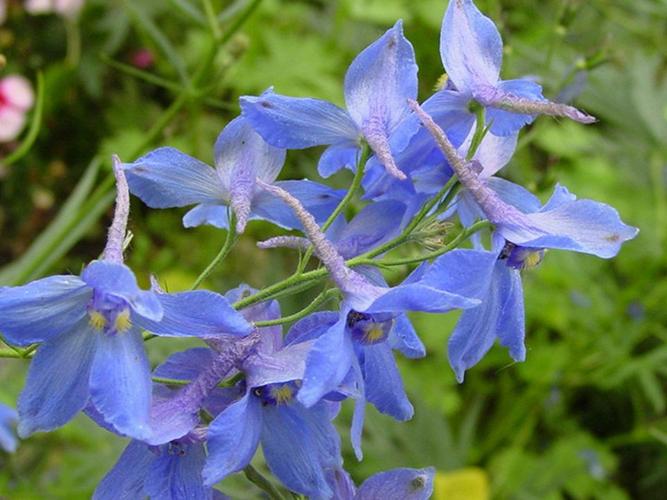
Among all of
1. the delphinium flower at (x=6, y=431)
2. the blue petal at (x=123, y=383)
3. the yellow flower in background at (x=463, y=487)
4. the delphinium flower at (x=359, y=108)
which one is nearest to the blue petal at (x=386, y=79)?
the delphinium flower at (x=359, y=108)

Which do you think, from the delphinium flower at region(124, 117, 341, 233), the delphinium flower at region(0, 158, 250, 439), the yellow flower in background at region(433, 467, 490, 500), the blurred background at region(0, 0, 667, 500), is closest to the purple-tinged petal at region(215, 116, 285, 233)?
the delphinium flower at region(124, 117, 341, 233)

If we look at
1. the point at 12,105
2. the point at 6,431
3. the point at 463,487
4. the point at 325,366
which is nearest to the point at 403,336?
the point at 325,366

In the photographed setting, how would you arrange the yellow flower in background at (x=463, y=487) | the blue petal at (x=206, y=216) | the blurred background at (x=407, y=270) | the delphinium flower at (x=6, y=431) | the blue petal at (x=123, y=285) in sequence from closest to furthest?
the blue petal at (x=123, y=285) < the blue petal at (x=206, y=216) < the delphinium flower at (x=6, y=431) < the blurred background at (x=407, y=270) < the yellow flower in background at (x=463, y=487)

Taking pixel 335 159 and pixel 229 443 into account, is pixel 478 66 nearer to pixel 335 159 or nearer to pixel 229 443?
pixel 335 159

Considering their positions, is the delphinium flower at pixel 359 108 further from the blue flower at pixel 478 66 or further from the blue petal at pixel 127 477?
the blue petal at pixel 127 477

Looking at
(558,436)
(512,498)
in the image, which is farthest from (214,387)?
(558,436)

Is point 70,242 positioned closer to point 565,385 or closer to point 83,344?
point 83,344
